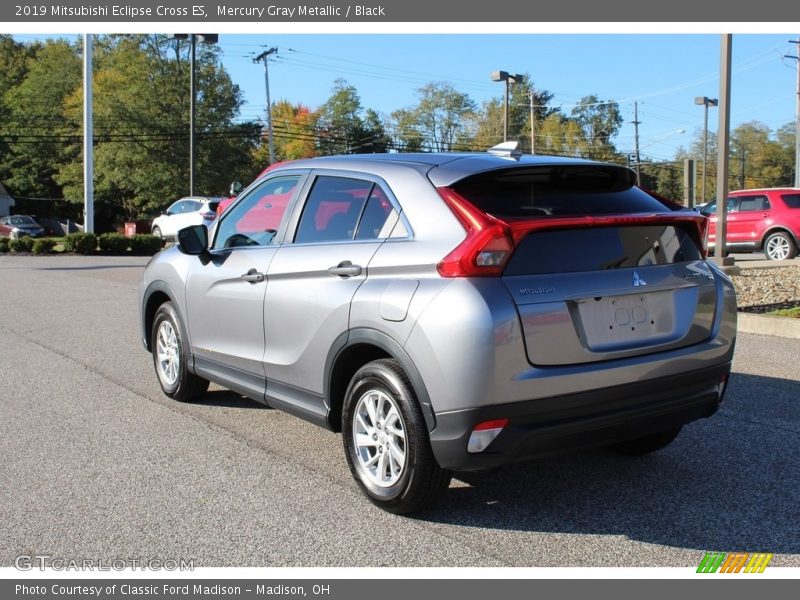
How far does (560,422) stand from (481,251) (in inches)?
33.8

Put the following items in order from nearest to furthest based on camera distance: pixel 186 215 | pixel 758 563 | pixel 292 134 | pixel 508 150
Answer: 1. pixel 758 563
2. pixel 508 150
3. pixel 186 215
4. pixel 292 134

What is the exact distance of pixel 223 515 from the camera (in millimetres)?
4055

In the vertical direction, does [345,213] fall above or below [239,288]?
above

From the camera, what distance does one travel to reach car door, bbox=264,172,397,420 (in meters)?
4.30

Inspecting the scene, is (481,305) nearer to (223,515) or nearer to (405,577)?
(405,577)

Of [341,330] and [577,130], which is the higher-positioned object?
[577,130]

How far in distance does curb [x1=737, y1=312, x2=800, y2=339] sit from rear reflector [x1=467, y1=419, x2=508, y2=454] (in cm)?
673

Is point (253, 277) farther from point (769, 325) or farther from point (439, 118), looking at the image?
point (439, 118)

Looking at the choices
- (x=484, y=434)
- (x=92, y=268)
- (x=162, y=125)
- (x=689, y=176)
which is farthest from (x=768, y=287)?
(x=162, y=125)

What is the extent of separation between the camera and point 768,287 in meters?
12.7

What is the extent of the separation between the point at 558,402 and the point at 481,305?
1.91 feet

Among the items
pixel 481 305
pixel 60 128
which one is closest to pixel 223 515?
pixel 481 305

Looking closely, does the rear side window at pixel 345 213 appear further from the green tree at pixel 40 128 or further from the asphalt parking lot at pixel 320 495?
the green tree at pixel 40 128

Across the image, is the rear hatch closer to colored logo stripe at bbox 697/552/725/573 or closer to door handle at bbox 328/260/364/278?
door handle at bbox 328/260/364/278
